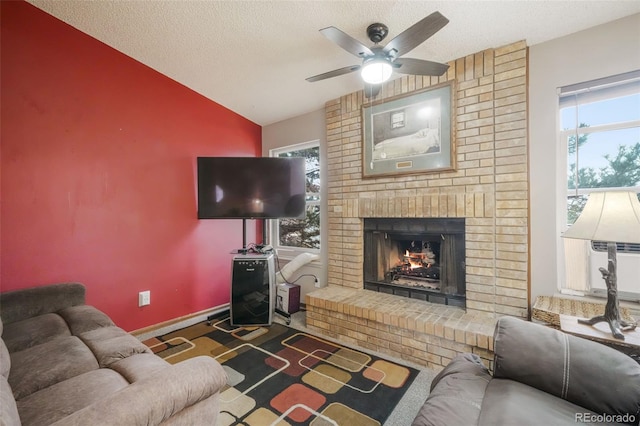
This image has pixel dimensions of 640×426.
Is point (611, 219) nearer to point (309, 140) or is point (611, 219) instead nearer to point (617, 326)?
point (617, 326)

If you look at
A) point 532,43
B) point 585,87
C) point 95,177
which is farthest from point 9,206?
point 585,87

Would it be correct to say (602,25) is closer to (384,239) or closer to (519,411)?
(384,239)

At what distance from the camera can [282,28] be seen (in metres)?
2.20

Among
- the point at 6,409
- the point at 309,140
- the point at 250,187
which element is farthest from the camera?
the point at 309,140

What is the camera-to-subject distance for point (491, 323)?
215cm

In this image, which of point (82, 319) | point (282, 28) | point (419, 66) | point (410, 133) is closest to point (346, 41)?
point (419, 66)

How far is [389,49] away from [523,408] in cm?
196

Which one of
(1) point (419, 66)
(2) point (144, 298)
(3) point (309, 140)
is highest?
(1) point (419, 66)

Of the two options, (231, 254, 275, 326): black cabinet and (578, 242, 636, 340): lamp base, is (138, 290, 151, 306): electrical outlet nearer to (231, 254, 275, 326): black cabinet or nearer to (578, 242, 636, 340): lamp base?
(231, 254, 275, 326): black cabinet

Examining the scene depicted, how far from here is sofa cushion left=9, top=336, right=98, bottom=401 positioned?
130 cm

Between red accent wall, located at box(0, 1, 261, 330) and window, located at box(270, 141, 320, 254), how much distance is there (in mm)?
933

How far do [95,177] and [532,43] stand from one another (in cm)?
378

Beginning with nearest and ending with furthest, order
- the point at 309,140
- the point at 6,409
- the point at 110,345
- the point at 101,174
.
→ the point at 6,409
the point at 110,345
the point at 101,174
the point at 309,140

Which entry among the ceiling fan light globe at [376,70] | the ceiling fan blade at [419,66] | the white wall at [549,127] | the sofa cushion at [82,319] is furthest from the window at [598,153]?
the sofa cushion at [82,319]
